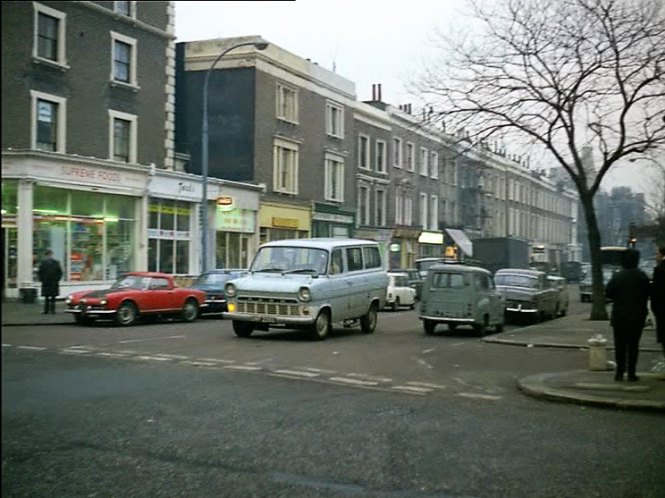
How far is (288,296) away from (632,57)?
7.01 meters

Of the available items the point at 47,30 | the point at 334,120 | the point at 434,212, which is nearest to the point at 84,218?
the point at 334,120

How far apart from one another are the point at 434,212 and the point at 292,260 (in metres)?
3.30

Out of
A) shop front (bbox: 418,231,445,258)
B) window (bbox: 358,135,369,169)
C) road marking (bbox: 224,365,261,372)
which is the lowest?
road marking (bbox: 224,365,261,372)

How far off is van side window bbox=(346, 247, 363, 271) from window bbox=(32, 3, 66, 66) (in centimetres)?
1166

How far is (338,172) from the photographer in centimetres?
823

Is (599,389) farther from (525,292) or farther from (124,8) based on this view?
(525,292)

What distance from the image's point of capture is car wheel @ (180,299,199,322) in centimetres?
1911

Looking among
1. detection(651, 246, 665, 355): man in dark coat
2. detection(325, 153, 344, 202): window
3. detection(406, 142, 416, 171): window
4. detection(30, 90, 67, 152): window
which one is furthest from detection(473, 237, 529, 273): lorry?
detection(30, 90, 67, 152): window

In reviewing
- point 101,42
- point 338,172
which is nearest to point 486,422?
point 338,172

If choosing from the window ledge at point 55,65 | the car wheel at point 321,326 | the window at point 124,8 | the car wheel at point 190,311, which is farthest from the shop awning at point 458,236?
the window at point 124,8

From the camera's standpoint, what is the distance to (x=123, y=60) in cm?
327

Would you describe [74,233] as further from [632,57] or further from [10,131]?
[632,57]

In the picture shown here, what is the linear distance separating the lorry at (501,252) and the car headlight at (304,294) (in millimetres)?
8036

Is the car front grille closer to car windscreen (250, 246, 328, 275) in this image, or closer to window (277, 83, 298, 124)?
car windscreen (250, 246, 328, 275)
